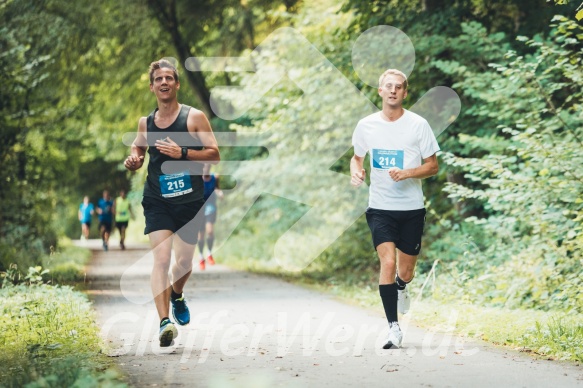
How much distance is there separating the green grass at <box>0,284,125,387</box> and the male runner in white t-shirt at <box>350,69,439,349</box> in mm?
2440

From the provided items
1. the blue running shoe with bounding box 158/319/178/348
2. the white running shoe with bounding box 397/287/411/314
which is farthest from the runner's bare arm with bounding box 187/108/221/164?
the white running shoe with bounding box 397/287/411/314

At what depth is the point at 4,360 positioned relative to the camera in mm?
6777

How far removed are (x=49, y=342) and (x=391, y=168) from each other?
3.15 meters

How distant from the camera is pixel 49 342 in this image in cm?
750

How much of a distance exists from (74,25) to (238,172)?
224 inches

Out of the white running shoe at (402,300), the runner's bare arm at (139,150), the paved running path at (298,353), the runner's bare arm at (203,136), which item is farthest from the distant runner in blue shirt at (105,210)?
the white running shoe at (402,300)

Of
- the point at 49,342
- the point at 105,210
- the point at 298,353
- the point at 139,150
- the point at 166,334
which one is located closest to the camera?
the point at 298,353

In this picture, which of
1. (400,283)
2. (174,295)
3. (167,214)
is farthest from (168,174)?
(400,283)

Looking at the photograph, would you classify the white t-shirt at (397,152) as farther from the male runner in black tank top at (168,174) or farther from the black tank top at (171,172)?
the black tank top at (171,172)

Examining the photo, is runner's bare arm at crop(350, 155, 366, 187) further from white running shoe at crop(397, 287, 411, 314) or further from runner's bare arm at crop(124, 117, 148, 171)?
runner's bare arm at crop(124, 117, 148, 171)

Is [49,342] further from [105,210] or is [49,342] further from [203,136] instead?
[105,210]

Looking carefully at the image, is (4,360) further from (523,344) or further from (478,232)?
(478,232)

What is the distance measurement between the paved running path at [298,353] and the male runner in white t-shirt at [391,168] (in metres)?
0.72

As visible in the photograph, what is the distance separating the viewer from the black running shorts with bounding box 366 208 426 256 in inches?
304
